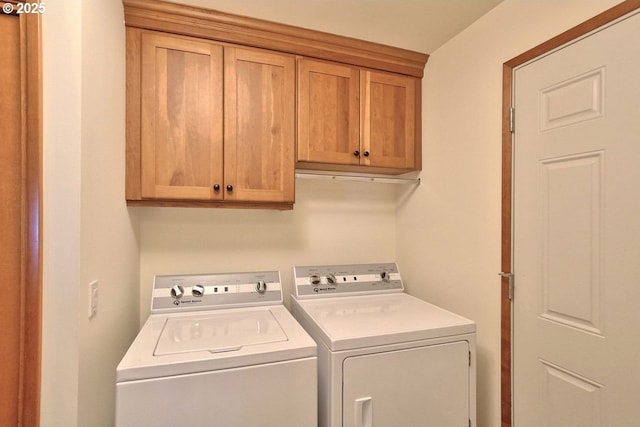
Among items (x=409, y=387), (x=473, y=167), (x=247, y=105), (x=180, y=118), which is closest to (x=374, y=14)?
(x=247, y=105)

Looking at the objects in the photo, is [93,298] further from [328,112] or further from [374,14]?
[374,14]

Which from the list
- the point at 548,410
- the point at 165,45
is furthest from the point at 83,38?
the point at 548,410

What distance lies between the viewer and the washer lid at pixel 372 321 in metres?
1.21

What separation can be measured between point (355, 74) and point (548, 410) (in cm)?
187

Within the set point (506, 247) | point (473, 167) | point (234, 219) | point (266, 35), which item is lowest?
point (506, 247)

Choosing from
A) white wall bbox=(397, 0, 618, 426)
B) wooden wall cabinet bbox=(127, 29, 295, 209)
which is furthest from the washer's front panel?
white wall bbox=(397, 0, 618, 426)

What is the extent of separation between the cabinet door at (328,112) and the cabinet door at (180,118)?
1.49ft

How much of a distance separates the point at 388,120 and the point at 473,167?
0.58m

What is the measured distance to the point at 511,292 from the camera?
1.36m

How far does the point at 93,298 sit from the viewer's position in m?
0.99

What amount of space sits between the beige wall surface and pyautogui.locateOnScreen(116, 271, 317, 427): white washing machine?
0.16m

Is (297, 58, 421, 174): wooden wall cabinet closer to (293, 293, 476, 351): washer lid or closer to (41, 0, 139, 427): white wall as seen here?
(293, 293, 476, 351): washer lid

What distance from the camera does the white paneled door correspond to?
982 millimetres

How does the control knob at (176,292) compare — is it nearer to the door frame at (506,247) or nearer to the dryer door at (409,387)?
the dryer door at (409,387)
